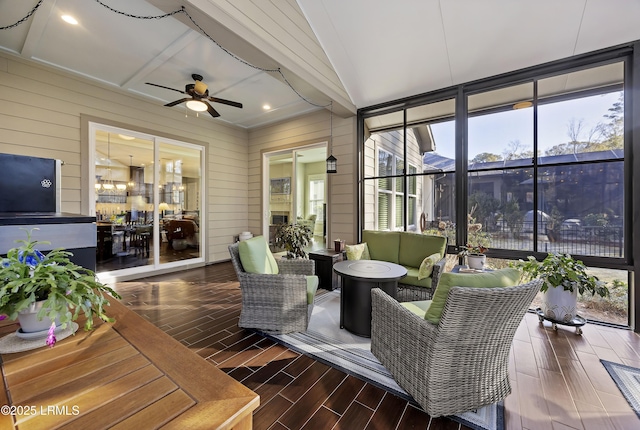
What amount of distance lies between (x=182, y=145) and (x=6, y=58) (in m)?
2.50

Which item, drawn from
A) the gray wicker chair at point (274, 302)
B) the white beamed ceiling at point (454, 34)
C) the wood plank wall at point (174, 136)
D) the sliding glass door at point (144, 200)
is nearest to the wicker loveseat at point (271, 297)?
the gray wicker chair at point (274, 302)

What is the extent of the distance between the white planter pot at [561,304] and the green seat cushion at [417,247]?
1.21 m

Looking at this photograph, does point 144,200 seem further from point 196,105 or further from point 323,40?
point 323,40

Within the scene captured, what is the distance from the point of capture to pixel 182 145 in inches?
219

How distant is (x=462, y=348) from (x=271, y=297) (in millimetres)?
1748

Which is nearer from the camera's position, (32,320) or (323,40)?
(32,320)

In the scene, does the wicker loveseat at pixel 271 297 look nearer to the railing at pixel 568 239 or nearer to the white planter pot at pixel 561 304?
the white planter pot at pixel 561 304

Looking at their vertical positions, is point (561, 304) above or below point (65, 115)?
below

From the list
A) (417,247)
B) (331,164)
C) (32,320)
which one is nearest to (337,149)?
(331,164)

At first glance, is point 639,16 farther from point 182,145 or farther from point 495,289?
point 182,145

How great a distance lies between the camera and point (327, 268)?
4.32 metres

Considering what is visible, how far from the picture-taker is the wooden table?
2.22 ft

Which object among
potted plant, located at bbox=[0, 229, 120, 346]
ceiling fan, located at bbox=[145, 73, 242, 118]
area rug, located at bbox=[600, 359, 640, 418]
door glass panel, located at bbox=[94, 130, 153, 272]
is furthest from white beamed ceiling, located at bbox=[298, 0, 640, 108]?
door glass panel, located at bbox=[94, 130, 153, 272]

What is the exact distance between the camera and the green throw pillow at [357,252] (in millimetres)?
3939
